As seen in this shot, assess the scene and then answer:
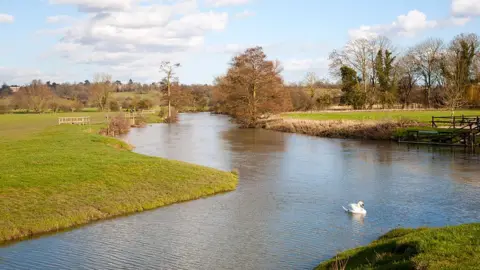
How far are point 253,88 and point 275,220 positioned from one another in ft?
163

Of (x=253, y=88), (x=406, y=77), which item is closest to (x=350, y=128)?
(x=253, y=88)

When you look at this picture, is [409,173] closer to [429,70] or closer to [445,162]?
[445,162]

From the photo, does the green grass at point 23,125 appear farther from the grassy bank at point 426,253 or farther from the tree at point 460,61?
the tree at point 460,61

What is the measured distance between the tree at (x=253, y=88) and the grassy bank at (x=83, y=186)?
39.3 meters

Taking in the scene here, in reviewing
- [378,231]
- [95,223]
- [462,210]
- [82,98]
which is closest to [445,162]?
[462,210]

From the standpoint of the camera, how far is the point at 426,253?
8758 mm

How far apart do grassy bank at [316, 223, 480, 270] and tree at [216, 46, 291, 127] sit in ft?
177

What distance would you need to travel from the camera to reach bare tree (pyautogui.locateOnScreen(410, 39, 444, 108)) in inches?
3263

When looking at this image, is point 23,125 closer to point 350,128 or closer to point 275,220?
point 350,128

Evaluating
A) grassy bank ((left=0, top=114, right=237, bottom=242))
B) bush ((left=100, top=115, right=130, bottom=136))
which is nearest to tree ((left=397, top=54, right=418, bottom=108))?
bush ((left=100, top=115, right=130, bottom=136))

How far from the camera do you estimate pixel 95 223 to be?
16188 mm

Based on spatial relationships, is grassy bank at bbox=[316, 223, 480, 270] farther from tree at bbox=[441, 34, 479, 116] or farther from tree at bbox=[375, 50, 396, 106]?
tree at bbox=[375, 50, 396, 106]

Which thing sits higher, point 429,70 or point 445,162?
point 429,70

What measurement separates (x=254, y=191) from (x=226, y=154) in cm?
1386
